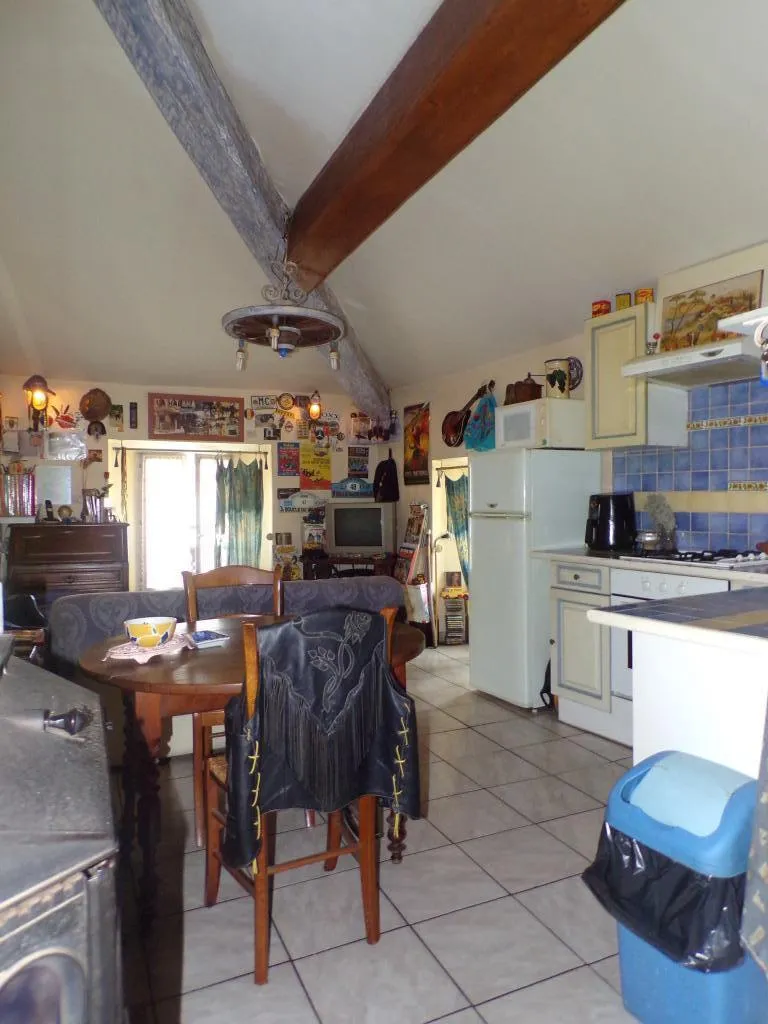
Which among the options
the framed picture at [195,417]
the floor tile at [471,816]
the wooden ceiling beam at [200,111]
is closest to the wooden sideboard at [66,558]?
the framed picture at [195,417]

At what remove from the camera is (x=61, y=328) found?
201 inches

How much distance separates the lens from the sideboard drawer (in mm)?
3457

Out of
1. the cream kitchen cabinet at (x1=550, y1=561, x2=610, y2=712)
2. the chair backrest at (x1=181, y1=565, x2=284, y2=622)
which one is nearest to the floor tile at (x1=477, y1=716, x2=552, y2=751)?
the cream kitchen cabinet at (x1=550, y1=561, x2=610, y2=712)

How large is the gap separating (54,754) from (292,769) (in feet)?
2.80

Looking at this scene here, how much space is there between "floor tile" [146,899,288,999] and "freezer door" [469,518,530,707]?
222cm

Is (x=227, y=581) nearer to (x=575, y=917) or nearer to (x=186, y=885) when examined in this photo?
(x=186, y=885)

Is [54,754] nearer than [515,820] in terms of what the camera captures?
Result: Yes

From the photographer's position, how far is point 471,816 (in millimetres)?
2637

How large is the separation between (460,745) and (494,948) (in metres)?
1.53

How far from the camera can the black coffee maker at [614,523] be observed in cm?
373

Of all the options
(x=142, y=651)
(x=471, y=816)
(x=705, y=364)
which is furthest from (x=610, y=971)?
(x=705, y=364)

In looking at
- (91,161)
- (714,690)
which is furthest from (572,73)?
(91,161)

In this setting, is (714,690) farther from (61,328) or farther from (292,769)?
(61,328)

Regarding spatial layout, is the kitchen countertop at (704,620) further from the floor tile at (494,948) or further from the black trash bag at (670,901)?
the floor tile at (494,948)
